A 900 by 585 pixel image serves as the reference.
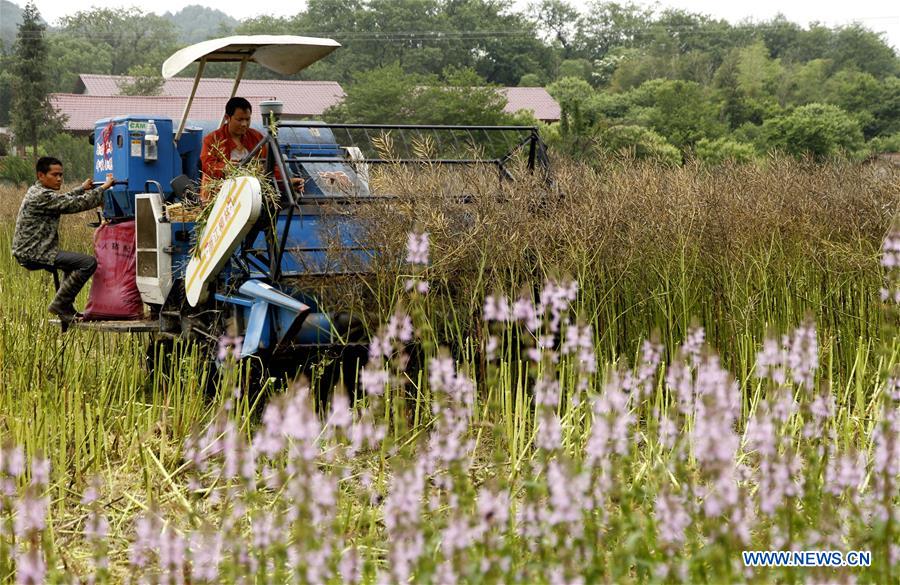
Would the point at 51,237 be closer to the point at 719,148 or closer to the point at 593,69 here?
the point at 719,148

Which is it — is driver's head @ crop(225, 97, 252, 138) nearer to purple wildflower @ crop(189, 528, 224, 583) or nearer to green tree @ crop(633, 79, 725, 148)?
purple wildflower @ crop(189, 528, 224, 583)

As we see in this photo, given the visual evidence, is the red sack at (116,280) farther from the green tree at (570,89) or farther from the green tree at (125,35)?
the green tree at (125,35)

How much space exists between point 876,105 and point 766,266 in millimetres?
49596

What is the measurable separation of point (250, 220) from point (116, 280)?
2.55m

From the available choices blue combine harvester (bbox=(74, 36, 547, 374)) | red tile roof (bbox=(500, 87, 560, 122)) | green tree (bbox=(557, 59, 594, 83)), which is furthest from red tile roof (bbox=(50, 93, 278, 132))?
blue combine harvester (bbox=(74, 36, 547, 374))

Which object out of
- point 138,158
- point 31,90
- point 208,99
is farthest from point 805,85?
point 138,158

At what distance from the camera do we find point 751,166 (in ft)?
29.6

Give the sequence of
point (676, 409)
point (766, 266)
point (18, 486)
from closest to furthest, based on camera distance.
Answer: point (676, 409), point (18, 486), point (766, 266)

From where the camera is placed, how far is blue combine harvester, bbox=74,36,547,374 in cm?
702

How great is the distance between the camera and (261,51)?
8.46 m

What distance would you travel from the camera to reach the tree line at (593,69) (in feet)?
133

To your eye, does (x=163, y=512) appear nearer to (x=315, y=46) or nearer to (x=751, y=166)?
(x=315, y=46)

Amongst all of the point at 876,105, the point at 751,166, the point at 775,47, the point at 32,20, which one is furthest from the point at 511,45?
the point at 751,166

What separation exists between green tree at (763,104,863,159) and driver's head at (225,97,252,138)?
31260mm
